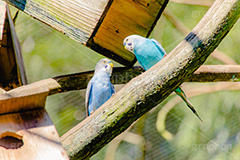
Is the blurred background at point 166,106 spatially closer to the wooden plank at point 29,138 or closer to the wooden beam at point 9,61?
the wooden beam at point 9,61

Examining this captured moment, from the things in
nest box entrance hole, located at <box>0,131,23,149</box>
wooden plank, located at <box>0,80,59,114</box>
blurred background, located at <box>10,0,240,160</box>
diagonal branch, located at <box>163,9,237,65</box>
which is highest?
diagonal branch, located at <box>163,9,237,65</box>

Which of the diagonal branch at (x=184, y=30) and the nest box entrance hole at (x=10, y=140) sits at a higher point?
the diagonal branch at (x=184, y=30)

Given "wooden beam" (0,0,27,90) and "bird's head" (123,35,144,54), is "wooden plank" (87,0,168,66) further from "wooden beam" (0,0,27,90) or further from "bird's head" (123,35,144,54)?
"wooden beam" (0,0,27,90)

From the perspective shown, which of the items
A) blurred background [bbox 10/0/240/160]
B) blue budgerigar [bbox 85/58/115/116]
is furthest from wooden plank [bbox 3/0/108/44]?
blurred background [bbox 10/0/240/160]

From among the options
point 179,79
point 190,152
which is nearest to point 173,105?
point 190,152

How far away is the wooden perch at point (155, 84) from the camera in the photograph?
116 cm

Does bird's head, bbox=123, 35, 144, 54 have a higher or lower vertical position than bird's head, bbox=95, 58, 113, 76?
higher

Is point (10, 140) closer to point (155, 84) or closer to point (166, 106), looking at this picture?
point (155, 84)

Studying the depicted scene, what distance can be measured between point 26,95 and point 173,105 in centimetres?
190

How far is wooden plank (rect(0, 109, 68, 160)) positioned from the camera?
39.0 inches

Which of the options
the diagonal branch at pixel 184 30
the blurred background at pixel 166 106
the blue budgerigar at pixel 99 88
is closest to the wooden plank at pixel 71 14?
the blue budgerigar at pixel 99 88

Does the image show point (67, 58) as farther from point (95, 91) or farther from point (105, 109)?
point (105, 109)

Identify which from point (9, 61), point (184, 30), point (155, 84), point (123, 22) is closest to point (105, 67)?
point (123, 22)

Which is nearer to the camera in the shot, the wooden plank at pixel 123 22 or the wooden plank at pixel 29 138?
the wooden plank at pixel 29 138
